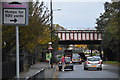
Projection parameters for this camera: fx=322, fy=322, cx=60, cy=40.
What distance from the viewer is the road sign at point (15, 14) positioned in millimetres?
8391

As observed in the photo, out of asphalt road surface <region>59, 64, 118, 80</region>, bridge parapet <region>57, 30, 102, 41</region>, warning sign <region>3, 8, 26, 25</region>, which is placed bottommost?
asphalt road surface <region>59, 64, 118, 80</region>

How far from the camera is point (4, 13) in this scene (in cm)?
840

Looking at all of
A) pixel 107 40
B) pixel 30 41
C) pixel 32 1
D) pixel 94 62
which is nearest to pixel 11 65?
pixel 30 41

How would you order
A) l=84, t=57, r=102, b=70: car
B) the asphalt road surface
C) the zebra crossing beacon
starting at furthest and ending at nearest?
l=84, t=57, r=102, b=70: car
the asphalt road surface
the zebra crossing beacon

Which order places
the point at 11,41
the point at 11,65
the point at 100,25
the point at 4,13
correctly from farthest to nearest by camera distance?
1. the point at 100,25
2. the point at 11,65
3. the point at 11,41
4. the point at 4,13

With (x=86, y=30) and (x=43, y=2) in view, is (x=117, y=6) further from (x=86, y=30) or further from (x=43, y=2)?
(x=86, y=30)

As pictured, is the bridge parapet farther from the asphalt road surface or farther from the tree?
the asphalt road surface

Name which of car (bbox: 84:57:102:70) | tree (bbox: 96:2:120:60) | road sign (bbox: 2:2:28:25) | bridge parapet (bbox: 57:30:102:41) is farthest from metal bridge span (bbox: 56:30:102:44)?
road sign (bbox: 2:2:28:25)

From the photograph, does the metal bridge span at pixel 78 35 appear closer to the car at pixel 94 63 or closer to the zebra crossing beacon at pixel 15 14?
the car at pixel 94 63

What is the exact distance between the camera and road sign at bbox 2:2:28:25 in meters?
8.39

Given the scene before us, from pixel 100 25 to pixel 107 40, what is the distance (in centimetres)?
2018

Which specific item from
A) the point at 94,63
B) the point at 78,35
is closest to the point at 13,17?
the point at 94,63

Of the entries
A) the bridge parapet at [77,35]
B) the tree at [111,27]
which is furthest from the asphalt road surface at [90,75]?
the bridge parapet at [77,35]

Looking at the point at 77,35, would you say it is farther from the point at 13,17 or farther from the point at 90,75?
the point at 13,17
